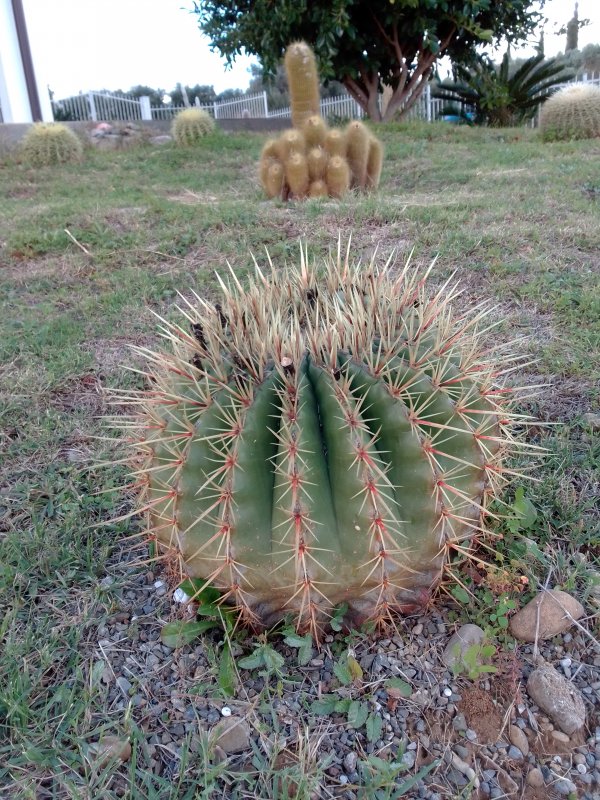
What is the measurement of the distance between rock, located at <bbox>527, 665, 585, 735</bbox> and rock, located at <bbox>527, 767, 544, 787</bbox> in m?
0.13

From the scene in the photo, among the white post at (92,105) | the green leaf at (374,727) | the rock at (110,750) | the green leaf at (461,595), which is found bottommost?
the green leaf at (374,727)

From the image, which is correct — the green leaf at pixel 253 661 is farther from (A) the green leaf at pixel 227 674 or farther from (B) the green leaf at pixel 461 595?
(B) the green leaf at pixel 461 595

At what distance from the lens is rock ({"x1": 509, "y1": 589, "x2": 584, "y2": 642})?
1796 millimetres

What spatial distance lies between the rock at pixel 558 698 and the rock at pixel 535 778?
13 cm

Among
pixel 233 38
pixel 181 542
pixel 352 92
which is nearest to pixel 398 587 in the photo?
pixel 181 542

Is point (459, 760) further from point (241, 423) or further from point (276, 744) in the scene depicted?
point (241, 423)

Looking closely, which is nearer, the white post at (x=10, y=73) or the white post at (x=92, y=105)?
the white post at (x=10, y=73)

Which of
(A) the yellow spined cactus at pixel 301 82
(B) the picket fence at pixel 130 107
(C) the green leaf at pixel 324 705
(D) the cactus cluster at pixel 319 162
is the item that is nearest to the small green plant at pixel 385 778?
(C) the green leaf at pixel 324 705

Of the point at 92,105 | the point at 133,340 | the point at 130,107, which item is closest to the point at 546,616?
the point at 133,340

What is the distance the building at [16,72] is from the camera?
44.1ft

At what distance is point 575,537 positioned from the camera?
6.89 ft

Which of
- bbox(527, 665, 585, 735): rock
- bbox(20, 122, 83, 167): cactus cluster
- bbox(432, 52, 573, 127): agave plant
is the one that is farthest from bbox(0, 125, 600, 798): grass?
bbox(432, 52, 573, 127): agave plant

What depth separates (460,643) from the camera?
1.74m

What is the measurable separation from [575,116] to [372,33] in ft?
17.4
